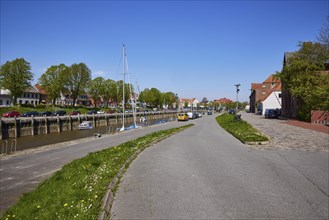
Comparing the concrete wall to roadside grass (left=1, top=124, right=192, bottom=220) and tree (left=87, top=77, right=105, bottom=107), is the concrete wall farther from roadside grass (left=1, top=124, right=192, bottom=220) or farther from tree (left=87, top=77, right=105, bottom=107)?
tree (left=87, top=77, right=105, bottom=107)

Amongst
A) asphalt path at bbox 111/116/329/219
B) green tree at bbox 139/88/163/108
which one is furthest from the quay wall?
green tree at bbox 139/88/163/108

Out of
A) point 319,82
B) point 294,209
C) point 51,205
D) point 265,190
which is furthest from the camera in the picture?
point 319,82

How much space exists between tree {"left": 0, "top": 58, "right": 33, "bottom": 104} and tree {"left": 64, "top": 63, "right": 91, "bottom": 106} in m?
15.8

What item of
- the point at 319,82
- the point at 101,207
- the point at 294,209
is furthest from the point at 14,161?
the point at 319,82

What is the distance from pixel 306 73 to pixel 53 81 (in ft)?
203

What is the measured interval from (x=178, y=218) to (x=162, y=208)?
0.66 meters

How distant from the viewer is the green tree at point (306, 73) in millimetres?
37375

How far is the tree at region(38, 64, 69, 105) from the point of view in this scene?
7362 centimetres

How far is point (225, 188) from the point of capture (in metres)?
8.15

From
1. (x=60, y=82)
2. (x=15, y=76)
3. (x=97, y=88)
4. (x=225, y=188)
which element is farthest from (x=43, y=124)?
(x=97, y=88)

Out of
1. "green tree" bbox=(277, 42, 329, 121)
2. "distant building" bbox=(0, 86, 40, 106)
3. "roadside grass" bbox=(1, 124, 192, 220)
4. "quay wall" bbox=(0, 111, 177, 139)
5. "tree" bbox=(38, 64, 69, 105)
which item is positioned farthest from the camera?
"distant building" bbox=(0, 86, 40, 106)

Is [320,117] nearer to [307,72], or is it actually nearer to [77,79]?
[307,72]

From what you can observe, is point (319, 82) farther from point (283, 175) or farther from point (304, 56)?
point (283, 175)

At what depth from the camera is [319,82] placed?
123ft
